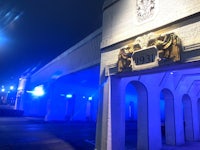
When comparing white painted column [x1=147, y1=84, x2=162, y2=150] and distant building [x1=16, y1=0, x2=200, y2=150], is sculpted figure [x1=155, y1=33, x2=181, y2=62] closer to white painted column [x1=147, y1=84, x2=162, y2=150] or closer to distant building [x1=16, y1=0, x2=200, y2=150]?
distant building [x1=16, y1=0, x2=200, y2=150]

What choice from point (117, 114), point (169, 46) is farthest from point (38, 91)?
point (169, 46)

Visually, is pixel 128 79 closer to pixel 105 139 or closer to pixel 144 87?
pixel 144 87

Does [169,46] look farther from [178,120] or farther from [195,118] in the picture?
[195,118]

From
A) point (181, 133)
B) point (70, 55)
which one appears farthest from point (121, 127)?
point (70, 55)

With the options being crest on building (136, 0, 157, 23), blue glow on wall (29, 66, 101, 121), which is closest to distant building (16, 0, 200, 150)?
crest on building (136, 0, 157, 23)

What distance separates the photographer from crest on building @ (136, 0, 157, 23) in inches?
175

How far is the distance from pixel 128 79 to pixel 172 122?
4.09 meters

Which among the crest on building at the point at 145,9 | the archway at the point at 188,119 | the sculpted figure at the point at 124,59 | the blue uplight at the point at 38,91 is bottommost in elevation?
the archway at the point at 188,119

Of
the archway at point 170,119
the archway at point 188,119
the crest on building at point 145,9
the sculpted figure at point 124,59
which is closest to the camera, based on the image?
the crest on building at point 145,9

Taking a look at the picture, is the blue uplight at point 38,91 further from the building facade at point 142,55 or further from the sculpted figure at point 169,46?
the sculpted figure at point 169,46

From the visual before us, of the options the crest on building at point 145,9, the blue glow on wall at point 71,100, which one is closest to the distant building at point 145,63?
the crest on building at point 145,9

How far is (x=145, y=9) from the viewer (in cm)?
463

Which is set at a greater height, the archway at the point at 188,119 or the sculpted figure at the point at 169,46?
the sculpted figure at the point at 169,46

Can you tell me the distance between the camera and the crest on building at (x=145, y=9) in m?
4.44
